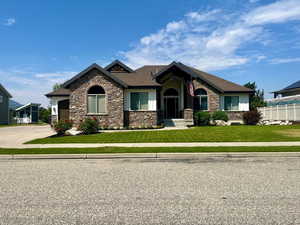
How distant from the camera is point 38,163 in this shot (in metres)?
7.49

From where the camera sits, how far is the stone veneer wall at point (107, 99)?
1927 cm

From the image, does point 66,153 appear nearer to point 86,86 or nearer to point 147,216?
point 147,216

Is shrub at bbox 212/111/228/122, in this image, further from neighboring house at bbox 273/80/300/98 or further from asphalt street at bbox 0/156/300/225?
neighboring house at bbox 273/80/300/98

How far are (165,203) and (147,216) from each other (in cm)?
60

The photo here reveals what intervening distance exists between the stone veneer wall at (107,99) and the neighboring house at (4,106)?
989 inches

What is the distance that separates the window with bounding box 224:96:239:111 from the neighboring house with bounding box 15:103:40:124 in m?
36.2

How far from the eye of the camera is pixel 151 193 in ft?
14.6

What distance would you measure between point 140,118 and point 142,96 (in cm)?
213

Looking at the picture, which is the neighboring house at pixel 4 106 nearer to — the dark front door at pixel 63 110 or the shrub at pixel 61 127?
the dark front door at pixel 63 110

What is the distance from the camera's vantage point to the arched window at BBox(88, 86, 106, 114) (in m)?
19.5

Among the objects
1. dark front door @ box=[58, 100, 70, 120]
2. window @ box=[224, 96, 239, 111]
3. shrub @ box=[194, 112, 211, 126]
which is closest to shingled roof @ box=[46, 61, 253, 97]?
window @ box=[224, 96, 239, 111]

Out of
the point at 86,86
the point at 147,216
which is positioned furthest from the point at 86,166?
the point at 86,86

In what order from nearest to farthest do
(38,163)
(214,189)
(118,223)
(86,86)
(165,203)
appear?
1. (118,223)
2. (165,203)
3. (214,189)
4. (38,163)
5. (86,86)

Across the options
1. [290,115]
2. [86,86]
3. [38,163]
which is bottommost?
[38,163]
